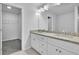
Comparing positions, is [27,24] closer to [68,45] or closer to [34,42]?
[34,42]

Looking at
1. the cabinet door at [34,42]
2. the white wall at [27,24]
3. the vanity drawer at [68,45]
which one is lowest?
the cabinet door at [34,42]

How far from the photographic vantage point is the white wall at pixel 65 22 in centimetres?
89

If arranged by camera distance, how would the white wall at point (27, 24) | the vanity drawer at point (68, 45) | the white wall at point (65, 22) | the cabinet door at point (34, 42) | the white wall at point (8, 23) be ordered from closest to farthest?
1. the vanity drawer at point (68, 45)
2. the white wall at point (65, 22)
3. the white wall at point (8, 23)
4. the white wall at point (27, 24)
5. the cabinet door at point (34, 42)

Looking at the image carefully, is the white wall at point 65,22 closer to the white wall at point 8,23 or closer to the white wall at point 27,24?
the white wall at point 27,24

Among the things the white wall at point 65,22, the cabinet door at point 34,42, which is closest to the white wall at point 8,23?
the cabinet door at point 34,42

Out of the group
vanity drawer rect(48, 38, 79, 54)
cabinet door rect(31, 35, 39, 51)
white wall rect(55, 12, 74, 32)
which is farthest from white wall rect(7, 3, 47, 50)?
vanity drawer rect(48, 38, 79, 54)

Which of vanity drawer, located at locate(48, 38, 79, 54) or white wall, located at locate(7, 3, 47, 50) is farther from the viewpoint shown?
white wall, located at locate(7, 3, 47, 50)

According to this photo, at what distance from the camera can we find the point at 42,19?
1297mm

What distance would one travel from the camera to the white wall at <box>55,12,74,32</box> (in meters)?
0.89

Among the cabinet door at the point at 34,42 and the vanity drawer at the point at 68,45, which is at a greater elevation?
the vanity drawer at the point at 68,45

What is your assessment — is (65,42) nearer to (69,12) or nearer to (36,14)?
(69,12)

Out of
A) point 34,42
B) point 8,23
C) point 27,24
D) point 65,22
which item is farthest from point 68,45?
point 8,23

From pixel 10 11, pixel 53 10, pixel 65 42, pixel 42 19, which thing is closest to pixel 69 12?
pixel 53 10

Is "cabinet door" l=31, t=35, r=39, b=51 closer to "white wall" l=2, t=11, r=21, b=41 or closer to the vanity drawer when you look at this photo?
"white wall" l=2, t=11, r=21, b=41
